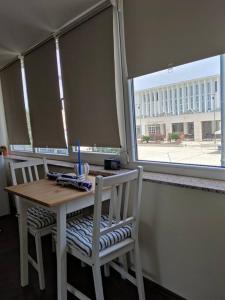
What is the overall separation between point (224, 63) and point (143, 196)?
105 cm

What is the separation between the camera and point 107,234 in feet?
5.09

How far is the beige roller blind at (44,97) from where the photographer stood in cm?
284

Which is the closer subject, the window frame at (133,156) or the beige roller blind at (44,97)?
the window frame at (133,156)

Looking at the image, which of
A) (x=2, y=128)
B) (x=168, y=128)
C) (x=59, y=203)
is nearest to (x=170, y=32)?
(x=168, y=128)

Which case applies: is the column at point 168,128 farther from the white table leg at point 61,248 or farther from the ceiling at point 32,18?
the ceiling at point 32,18

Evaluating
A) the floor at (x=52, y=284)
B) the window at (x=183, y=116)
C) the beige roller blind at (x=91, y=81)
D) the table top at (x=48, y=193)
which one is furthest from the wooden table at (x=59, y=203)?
the beige roller blind at (x=91, y=81)

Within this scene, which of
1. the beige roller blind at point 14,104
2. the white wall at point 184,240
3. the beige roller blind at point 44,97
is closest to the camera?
the white wall at point 184,240

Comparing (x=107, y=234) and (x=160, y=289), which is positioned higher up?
(x=107, y=234)

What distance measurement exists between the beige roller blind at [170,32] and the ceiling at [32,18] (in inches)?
20.3

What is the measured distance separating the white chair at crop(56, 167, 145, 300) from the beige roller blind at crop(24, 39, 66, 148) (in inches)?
58.6

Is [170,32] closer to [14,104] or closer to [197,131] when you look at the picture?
[197,131]

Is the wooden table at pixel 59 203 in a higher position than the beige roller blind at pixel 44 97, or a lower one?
lower

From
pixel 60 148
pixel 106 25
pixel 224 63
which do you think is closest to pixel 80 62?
pixel 106 25

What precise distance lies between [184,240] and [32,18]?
7.45 ft
